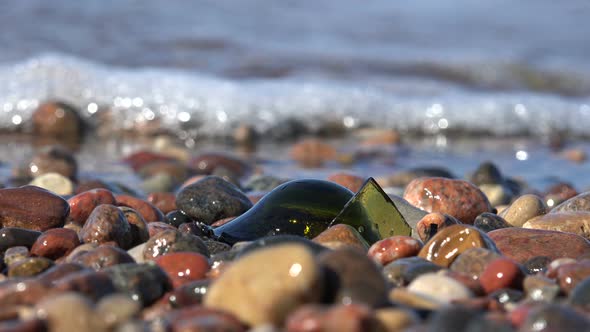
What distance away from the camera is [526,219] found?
11.1ft

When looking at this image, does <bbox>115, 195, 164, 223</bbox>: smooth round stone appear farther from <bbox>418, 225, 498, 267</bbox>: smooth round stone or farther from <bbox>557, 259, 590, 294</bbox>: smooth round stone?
<bbox>557, 259, 590, 294</bbox>: smooth round stone

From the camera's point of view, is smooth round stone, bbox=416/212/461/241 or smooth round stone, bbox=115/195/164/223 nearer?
smooth round stone, bbox=416/212/461/241

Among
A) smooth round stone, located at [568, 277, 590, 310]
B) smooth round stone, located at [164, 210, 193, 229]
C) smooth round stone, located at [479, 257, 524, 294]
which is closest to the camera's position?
smooth round stone, located at [568, 277, 590, 310]

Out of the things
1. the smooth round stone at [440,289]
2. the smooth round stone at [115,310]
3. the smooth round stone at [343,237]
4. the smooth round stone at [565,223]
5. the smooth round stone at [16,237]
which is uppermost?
the smooth round stone at [115,310]

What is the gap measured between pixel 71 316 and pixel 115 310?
0.31 feet

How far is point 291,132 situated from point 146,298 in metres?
6.35

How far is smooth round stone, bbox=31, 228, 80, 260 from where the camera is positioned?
2.68m

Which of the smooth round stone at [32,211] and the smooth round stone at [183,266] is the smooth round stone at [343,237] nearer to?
the smooth round stone at [183,266]

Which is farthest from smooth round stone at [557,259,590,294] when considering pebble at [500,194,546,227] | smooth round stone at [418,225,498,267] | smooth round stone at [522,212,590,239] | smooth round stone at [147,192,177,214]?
smooth round stone at [147,192,177,214]

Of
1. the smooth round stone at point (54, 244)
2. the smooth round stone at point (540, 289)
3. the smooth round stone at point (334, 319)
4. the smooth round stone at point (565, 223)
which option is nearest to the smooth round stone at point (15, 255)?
the smooth round stone at point (54, 244)

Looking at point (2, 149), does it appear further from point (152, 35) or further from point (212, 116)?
point (152, 35)

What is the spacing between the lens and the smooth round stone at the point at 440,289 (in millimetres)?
2084

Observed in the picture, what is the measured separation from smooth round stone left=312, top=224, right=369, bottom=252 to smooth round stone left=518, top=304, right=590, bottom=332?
992 millimetres

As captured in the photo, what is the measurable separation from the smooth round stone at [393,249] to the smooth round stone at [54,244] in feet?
3.24
